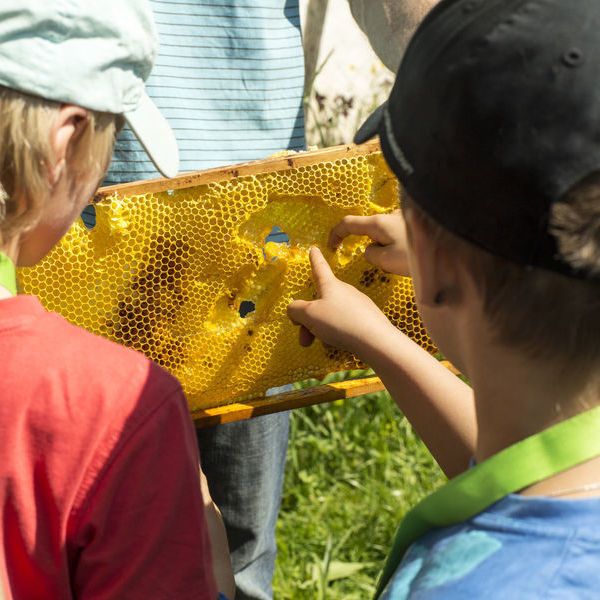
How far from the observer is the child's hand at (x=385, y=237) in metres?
1.81

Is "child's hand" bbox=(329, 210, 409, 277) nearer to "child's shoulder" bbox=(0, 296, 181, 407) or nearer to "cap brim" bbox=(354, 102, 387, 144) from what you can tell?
"cap brim" bbox=(354, 102, 387, 144)

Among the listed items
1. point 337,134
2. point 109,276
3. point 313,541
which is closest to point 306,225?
point 109,276

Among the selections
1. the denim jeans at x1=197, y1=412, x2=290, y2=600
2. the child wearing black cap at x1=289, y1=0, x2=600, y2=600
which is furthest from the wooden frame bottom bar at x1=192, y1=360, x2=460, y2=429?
the child wearing black cap at x1=289, y1=0, x2=600, y2=600

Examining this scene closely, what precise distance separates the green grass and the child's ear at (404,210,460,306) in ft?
6.74

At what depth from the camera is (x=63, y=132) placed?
3.94 feet

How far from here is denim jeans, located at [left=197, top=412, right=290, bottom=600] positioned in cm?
229

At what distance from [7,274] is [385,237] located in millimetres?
887

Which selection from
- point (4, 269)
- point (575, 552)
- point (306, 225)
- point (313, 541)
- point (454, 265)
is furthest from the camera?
point (313, 541)

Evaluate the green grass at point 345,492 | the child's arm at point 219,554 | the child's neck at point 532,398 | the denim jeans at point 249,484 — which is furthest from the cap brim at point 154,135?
the green grass at point 345,492

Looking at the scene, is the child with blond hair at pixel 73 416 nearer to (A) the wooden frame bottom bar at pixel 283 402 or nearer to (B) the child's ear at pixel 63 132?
(B) the child's ear at pixel 63 132

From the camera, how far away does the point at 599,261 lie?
3.07ft

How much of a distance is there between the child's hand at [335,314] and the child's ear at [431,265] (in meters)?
0.54

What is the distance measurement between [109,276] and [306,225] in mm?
486

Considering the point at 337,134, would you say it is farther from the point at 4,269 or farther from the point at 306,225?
the point at 4,269
